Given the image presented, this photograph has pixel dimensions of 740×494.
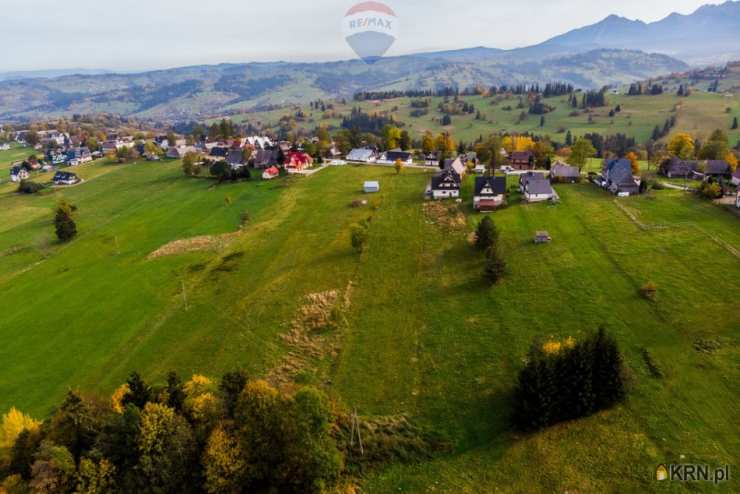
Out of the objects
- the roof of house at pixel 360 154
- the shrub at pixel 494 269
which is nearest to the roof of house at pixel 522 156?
the roof of house at pixel 360 154

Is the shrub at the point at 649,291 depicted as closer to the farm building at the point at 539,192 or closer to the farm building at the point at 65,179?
the farm building at the point at 539,192

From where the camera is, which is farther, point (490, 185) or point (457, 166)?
point (457, 166)

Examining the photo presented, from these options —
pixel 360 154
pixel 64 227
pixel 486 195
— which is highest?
pixel 486 195

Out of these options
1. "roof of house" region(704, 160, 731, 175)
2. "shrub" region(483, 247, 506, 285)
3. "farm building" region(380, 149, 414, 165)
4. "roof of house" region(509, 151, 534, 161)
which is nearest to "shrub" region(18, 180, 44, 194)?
"farm building" region(380, 149, 414, 165)

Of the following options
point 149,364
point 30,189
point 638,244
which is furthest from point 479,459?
point 30,189

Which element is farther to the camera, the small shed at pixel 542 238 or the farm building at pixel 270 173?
the farm building at pixel 270 173

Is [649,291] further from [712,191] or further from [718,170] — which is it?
[718,170]

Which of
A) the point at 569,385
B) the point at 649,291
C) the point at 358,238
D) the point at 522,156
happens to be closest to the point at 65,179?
the point at 358,238

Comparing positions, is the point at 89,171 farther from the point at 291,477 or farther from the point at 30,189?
the point at 291,477
